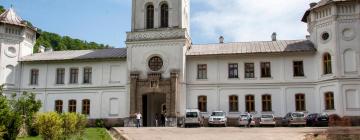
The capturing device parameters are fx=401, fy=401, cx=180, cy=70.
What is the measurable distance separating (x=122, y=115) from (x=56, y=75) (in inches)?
317

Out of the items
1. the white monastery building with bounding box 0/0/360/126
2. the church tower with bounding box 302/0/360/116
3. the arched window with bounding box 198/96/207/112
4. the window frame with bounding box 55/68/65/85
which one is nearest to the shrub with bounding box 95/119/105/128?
the white monastery building with bounding box 0/0/360/126

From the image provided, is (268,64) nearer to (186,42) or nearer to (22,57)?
(186,42)

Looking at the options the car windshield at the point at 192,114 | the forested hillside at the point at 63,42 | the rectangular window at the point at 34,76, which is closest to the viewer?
the car windshield at the point at 192,114

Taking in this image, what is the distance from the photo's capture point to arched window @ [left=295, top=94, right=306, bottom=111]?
1317 inches

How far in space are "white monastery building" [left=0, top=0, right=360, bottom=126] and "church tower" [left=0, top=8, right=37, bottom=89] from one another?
0.09 metres

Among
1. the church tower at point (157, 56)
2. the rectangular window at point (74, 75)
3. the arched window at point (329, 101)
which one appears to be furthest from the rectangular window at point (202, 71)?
the rectangular window at point (74, 75)

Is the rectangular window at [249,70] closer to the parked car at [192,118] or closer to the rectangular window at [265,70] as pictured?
the rectangular window at [265,70]

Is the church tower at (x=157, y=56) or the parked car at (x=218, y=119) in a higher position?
the church tower at (x=157, y=56)

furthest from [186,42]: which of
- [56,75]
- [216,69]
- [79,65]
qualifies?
[56,75]

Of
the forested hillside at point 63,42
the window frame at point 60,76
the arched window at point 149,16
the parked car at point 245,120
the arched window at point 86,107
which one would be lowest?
the parked car at point 245,120

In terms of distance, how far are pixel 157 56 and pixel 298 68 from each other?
12.3 metres

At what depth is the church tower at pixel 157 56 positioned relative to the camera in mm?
34562

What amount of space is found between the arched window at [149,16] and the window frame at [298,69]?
43.3 feet

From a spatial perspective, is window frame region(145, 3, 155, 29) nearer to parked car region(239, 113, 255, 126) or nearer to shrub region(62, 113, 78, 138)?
parked car region(239, 113, 255, 126)
